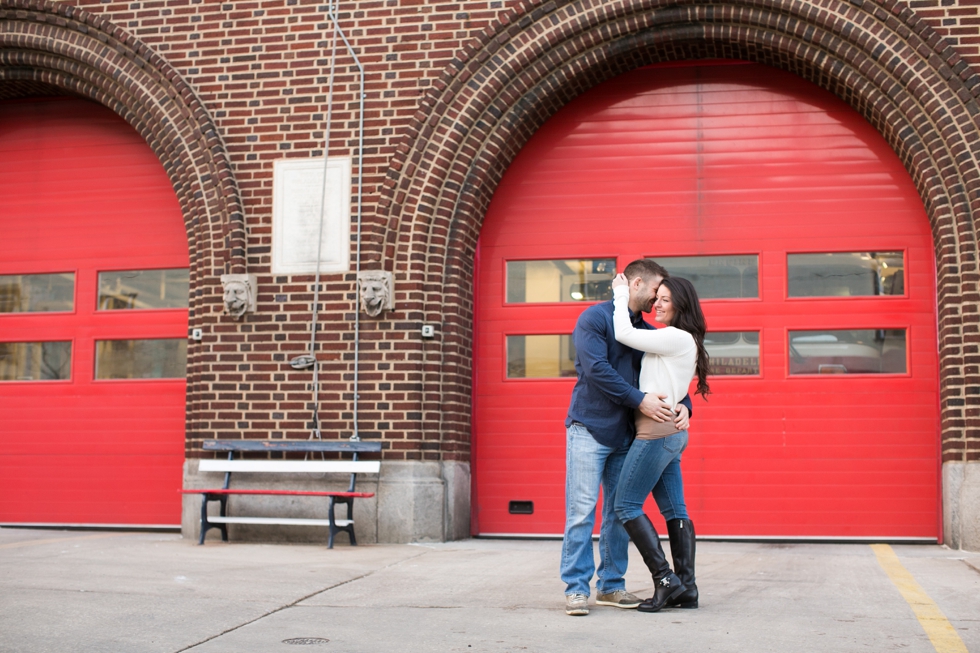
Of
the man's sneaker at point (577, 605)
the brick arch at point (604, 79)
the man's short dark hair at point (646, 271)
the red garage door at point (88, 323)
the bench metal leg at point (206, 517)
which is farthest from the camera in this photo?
the red garage door at point (88, 323)

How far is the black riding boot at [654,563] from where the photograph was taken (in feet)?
18.4

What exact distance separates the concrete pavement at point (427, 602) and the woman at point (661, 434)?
0.78 feet

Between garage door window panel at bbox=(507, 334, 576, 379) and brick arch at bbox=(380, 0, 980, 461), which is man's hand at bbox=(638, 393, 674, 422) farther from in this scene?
garage door window panel at bbox=(507, 334, 576, 379)

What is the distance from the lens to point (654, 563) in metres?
5.66

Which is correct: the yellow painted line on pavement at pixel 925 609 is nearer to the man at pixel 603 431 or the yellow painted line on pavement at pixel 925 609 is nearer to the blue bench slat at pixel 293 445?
the man at pixel 603 431

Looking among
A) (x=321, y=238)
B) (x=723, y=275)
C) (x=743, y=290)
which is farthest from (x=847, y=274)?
(x=321, y=238)

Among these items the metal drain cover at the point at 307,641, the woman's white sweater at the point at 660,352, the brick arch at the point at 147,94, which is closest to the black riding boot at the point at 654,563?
the woman's white sweater at the point at 660,352

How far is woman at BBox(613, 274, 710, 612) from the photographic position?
5.66 m

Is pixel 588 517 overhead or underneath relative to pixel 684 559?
overhead

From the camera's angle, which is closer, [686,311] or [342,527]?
[686,311]

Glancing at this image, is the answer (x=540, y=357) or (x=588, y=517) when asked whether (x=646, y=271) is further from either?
(x=540, y=357)

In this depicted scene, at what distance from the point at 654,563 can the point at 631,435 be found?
0.68 metres

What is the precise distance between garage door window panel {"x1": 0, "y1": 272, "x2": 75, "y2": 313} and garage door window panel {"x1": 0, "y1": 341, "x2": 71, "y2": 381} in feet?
1.19

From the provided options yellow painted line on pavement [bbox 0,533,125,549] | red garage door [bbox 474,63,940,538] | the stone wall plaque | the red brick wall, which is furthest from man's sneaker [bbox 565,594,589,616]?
yellow painted line on pavement [bbox 0,533,125,549]
